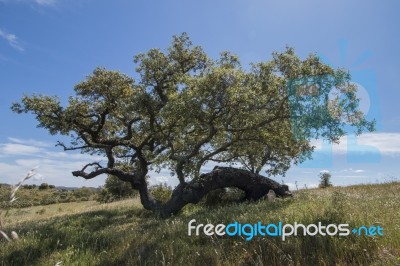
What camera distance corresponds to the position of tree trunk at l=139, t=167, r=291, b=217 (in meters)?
20.5

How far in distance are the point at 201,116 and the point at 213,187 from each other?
4990 mm

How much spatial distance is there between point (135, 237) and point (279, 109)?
11766 millimetres

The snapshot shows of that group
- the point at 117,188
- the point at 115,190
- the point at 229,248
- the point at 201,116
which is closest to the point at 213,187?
the point at 201,116

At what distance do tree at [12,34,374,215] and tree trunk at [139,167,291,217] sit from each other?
0.06m

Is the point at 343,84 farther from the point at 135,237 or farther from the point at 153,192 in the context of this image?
the point at 153,192

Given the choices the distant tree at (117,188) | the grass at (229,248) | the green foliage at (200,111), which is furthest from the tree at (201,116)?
the distant tree at (117,188)

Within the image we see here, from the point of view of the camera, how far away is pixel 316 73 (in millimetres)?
19312

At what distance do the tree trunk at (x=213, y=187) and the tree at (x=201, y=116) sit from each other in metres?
0.06

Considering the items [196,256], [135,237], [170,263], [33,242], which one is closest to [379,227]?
→ [196,256]

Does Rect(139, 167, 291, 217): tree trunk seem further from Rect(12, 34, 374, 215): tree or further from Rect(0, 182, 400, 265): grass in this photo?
Rect(0, 182, 400, 265): grass

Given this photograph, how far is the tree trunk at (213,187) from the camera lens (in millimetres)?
20547

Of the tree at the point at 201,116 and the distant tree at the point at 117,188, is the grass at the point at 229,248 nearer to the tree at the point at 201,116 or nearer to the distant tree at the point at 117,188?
the tree at the point at 201,116

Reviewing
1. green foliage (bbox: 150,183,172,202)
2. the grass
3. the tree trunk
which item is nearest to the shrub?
green foliage (bbox: 150,183,172,202)

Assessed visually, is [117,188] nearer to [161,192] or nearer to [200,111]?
[161,192]
